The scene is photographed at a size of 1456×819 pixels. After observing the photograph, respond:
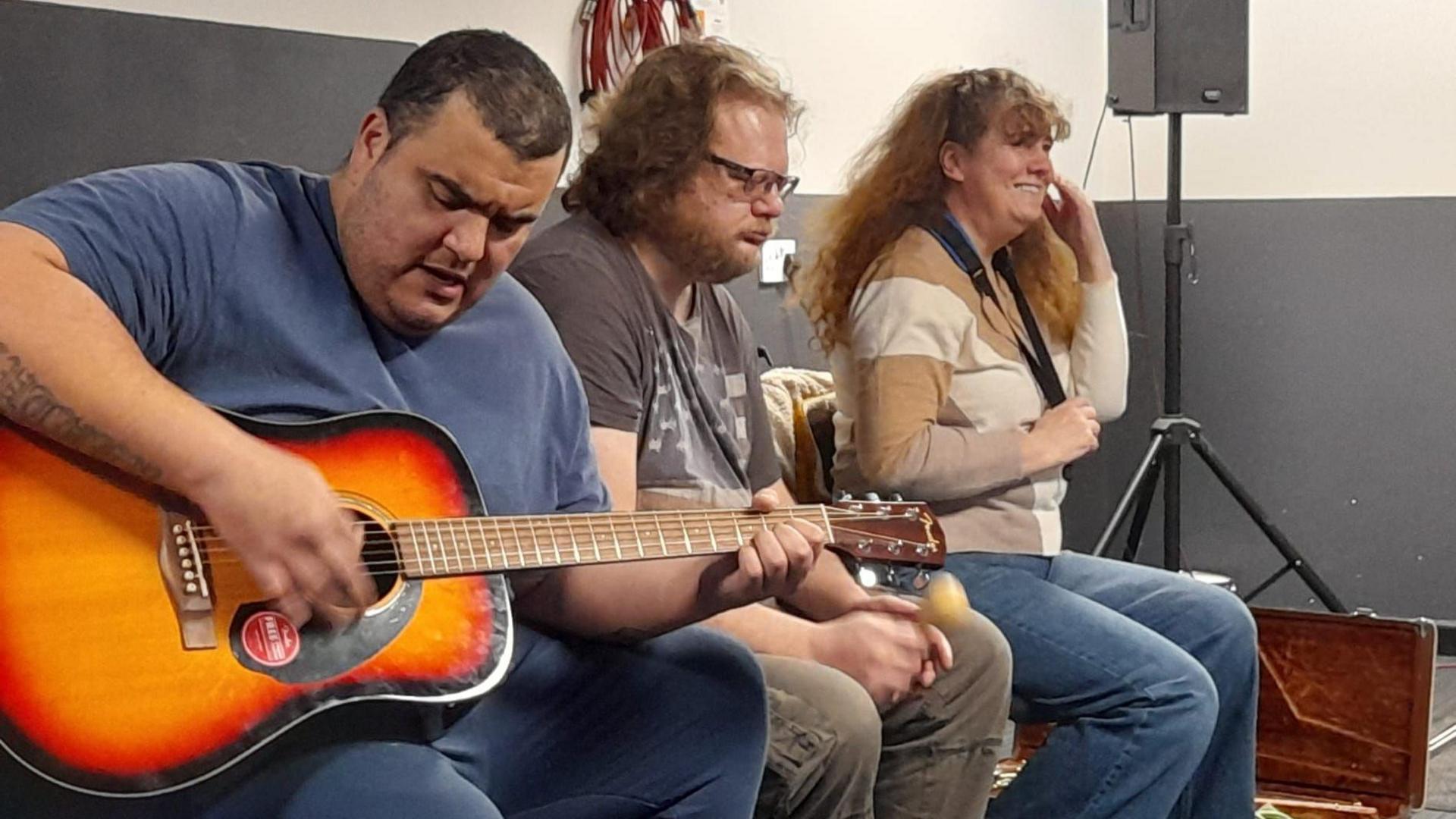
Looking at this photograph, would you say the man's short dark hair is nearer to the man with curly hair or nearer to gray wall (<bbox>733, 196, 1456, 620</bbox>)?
the man with curly hair

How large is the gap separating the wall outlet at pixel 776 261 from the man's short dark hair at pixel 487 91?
161cm

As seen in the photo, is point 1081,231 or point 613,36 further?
point 613,36

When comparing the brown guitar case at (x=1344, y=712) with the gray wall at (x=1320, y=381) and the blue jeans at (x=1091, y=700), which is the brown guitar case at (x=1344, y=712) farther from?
the gray wall at (x=1320, y=381)

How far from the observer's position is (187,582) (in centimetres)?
122

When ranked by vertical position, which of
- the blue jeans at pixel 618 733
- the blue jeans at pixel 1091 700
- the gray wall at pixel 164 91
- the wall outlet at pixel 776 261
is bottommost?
the blue jeans at pixel 1091 700

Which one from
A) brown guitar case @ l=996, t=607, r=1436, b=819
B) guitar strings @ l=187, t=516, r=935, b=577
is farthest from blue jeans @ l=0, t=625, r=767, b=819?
brown guitar case @ l=996, t=607, r=1436, b=819

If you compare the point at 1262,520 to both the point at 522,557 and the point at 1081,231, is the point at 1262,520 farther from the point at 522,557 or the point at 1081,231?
the point at 522,557

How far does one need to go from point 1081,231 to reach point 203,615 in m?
1.69

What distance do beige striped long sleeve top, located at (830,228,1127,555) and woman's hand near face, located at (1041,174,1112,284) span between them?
26 cm

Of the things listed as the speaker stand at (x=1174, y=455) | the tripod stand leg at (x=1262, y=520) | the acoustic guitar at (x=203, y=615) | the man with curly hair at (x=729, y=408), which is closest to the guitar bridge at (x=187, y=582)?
the acoustic guitar at (x=203, y=615)

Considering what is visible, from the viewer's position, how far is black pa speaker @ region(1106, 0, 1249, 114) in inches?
141

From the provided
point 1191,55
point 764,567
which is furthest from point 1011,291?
point 1191,55

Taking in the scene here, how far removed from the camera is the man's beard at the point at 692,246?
1.89m

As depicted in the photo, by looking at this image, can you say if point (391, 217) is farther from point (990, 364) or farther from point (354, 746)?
point (990, 364)
